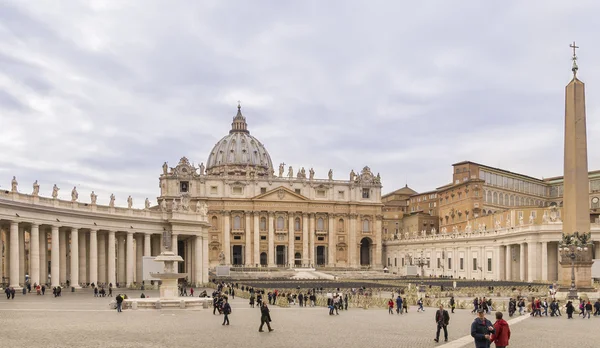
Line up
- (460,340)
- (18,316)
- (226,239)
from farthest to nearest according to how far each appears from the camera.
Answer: (226,239) → (18,316) → (460,340)

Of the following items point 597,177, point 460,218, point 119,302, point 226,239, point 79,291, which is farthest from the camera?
point 226,239

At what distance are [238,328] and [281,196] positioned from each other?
94930mm

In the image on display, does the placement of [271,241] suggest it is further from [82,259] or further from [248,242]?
[82,259]

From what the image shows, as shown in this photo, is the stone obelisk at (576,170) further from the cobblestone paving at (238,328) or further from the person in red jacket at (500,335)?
the person in red jacket at (500,335)

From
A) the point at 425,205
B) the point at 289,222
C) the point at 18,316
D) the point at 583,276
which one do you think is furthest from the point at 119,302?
the point at 425,205

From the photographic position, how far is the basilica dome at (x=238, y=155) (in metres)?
155

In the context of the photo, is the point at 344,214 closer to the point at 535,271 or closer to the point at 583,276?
the point at 535,271

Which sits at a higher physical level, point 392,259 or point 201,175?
point 201,175

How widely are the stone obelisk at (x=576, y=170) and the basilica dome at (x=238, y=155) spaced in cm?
11317

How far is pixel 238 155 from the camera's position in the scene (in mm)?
157250

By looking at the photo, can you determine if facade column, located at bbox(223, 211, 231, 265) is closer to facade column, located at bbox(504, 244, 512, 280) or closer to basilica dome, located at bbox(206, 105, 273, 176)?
basilica dome, located at bbox(206, 105, 273, 176)

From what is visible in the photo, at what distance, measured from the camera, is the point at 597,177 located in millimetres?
99000

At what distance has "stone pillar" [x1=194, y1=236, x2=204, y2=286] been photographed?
224ft

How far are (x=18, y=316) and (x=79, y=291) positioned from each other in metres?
24.7
